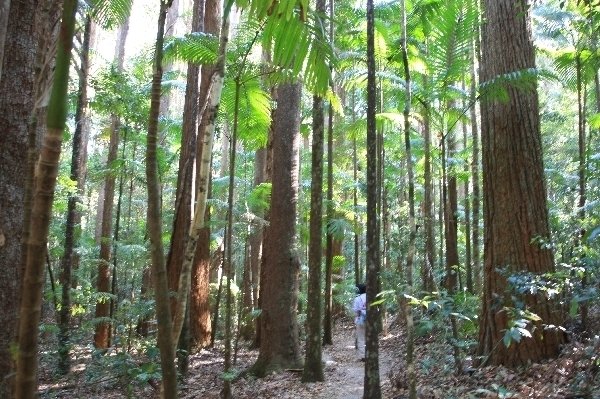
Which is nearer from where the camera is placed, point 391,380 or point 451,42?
point 451,42

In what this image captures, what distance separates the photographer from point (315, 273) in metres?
8.26

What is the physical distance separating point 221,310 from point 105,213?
5345 mm

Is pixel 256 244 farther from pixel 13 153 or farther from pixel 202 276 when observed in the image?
pixel 13 153

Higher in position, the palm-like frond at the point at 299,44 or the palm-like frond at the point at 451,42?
the palm-like frond at the point at 451,42

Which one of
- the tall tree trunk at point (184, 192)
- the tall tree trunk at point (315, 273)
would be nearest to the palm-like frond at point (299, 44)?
the tall tree trunk at point (315, 273)

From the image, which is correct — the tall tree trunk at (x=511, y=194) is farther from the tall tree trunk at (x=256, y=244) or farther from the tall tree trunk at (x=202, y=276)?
the tall tree trunk at (x=256, y=244)

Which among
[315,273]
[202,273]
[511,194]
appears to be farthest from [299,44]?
[202,273]

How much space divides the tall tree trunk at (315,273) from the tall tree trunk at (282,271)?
2.70 feet

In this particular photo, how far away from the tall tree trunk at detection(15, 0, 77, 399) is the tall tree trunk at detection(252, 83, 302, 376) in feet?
24.2

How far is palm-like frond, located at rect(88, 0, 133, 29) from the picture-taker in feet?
21.3

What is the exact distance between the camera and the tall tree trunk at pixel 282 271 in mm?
9016

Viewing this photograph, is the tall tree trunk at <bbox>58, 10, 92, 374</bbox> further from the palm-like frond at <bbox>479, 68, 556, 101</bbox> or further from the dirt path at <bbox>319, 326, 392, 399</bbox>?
the palm-like frond at <bbox>479, 68, 556, 101</bbox>

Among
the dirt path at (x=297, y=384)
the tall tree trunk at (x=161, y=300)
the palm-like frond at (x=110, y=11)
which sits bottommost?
the dirt path at (x=297, y=384)

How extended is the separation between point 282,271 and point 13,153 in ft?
17.5
